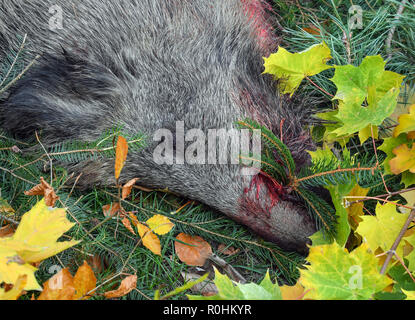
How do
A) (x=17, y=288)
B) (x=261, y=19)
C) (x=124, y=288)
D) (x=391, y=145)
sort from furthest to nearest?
(x=261, y=19) < (x=391, y=145) < (x=124, y=288) < (x=17, y=288)

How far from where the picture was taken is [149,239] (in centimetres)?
266

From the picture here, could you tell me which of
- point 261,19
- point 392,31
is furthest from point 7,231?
point 392,31

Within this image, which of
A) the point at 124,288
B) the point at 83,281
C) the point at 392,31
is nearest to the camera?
the point at 83,281

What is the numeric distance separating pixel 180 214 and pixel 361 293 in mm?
1318

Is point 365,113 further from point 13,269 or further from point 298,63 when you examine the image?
point 13,269

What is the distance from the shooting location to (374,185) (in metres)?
2.51

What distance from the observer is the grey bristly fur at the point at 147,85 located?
111 inches

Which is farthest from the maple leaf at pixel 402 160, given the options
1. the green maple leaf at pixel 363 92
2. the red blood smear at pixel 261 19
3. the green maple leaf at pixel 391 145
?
the red blood smear at pixel 261 19

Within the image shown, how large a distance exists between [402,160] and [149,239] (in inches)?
58.1

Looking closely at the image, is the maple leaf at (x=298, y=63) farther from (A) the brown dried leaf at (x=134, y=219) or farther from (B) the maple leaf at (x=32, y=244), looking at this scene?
(B) the maple leaf at (x=32, y=244)

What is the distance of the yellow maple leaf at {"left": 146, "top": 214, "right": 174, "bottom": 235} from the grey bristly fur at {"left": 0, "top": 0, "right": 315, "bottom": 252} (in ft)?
0.92

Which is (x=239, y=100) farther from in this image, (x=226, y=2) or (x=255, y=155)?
(x=226, y=2)

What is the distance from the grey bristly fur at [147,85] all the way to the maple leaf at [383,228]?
0.43 meters
